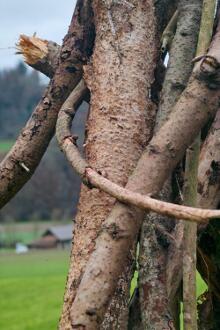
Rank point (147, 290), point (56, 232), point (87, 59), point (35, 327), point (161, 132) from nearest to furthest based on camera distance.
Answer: point (161, 132) < point (147, 290) < point (87, 59) < point (35, 327) < point (56, 232)

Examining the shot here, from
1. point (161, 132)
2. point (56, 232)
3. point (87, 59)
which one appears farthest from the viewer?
point (56, 232)

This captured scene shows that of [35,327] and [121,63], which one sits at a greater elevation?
[121,63]

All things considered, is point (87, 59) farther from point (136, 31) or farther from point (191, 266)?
point (191, 266)

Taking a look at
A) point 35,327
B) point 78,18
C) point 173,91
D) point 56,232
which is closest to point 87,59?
point 78,18

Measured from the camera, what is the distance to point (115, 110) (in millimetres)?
1636

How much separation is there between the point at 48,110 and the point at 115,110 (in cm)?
32

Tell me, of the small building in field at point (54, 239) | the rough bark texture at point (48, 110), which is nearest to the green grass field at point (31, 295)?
the rough bark texture at point (48, 110)

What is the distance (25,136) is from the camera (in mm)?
1939

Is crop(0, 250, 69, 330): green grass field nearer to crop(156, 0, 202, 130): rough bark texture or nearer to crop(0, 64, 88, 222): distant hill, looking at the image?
crop(0, 64, 88, 222): distant hill

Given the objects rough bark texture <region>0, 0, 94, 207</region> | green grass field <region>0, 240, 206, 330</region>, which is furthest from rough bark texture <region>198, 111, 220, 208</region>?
green grass field <region>0, 240, 206, 330</region>

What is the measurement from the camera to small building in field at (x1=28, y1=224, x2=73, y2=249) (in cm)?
4884

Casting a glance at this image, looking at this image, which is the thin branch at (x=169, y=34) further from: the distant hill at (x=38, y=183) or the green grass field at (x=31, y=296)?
the distant hill at (x=38, y=183)

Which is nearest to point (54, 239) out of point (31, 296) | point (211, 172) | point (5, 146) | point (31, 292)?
point (5, 146)

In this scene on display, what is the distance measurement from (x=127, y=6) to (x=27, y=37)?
0.72 m
